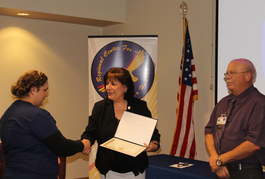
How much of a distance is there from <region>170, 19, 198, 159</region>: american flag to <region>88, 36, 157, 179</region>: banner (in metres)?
0.38

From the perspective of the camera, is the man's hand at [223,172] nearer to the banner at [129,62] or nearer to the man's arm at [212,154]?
the man's arm at [212,154]

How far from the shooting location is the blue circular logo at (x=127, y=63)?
13.3 feet

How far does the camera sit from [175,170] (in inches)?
127

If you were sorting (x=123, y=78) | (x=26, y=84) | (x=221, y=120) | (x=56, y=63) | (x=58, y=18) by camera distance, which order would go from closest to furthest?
(x=26, y=84) → (x=221, y=120) → (x=123, y=78) → (x=58, y=18) → (x=56, y=63)

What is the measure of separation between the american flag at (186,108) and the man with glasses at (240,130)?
143 centimetres

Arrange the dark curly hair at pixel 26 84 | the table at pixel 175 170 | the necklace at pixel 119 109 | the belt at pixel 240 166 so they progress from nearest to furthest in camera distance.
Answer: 1. the dark curly hair at pixel 26 84
2. the belt at pixel 240 166
3. the necklace at pixel 119 109
4. the table at pixel 175 170

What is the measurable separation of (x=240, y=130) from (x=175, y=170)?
116 cm

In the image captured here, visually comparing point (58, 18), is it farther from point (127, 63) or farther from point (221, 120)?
point (221, 120)

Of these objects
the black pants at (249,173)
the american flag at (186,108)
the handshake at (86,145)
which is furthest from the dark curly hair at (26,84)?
the american flag at (186,108)

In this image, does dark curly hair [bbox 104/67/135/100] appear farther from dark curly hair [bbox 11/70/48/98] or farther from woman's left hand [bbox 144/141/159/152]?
dark curly hair [bbox 11/70/48/98]

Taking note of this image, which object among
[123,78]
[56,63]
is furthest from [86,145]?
[56,63]

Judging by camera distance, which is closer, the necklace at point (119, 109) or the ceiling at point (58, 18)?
the necklace at point (119, 109)

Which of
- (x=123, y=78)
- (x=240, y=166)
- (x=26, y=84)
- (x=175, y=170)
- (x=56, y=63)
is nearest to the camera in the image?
(x=26, y=84)

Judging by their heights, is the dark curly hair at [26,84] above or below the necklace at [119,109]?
above
